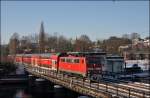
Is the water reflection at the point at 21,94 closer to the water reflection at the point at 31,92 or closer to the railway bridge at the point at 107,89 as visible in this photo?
the water reflection at the point at 31,92

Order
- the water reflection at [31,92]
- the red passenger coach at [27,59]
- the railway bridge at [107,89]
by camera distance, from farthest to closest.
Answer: the red passenger coach at [27,59], the water reflection at [31,92], the railway bridge at [107,89]

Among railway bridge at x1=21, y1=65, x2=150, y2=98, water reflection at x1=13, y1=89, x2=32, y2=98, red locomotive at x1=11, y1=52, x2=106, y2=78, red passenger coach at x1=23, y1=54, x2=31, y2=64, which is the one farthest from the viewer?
red passenger coach at x1=23, y1=54, x2=31, y2=64

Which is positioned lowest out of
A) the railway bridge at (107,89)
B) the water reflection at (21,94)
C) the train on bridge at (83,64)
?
the water reflection at (21,94)

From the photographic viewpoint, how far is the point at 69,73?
2007 inches

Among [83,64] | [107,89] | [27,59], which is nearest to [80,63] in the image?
[83,64]

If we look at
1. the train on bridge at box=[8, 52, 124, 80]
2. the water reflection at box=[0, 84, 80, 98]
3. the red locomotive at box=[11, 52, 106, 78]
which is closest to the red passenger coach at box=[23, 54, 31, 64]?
the train on bridge at box=[8, 52, 124, 80]

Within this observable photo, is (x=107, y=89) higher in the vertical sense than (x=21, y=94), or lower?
higher

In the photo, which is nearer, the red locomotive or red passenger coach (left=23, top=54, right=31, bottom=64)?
the red locomotive

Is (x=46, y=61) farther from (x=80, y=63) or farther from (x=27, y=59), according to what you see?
(x=27, y=59)

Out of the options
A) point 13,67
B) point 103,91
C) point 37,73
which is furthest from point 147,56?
point 103,91

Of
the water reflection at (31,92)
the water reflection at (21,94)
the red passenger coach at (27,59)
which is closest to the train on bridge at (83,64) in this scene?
the water reflection at (31,92)

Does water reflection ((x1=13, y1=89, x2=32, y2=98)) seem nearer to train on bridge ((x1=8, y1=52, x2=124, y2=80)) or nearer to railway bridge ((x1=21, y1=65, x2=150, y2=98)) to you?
train on bridge ((x1=8, y1=52, x2=124, y2=80))

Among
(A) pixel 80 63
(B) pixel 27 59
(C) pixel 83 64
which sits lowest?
(C) pixel 83 64

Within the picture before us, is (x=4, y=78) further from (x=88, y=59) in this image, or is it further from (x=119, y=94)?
(x=119, y=94)
